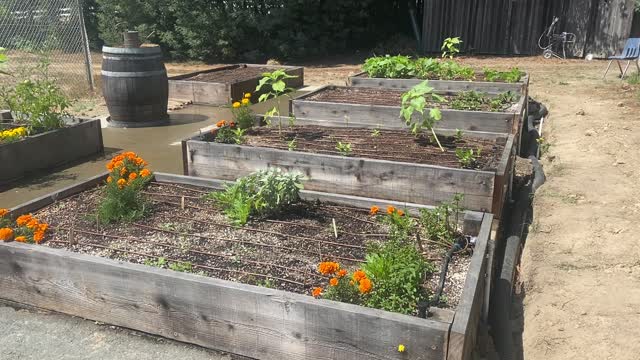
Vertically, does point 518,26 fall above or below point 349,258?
above

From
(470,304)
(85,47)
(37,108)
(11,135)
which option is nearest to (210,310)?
(470,304)

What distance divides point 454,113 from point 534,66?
9955 mm

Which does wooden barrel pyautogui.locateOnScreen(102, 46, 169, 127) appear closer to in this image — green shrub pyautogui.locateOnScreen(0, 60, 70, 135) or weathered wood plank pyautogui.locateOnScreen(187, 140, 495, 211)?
green shrub pyautogui.locateOnScreen(0, 60, 70, 135)

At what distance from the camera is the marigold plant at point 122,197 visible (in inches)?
147

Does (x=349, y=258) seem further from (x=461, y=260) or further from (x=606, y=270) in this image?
(x=606, y=270)

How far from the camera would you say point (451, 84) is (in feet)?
27.2

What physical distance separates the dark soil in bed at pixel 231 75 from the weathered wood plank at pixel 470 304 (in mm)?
7848

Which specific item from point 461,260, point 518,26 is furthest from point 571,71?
point 461,260

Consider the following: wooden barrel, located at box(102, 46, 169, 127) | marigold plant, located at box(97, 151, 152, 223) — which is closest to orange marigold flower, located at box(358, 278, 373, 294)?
marigold plant, located at box(97, 151, 152, 223)

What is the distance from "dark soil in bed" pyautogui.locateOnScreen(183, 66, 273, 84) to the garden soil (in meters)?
2.52

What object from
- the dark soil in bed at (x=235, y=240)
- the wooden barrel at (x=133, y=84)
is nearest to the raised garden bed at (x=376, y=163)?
the dark soil in bed at (x=235, y=240)

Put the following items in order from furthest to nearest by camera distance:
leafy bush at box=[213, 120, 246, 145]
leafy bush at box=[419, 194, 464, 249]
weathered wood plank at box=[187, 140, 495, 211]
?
leafy bush at box=[213, 120, 246, 145], weathered wood plank at box=[187, 140, 495, 211], leafy bush at box=[419, 194, 464, 249]

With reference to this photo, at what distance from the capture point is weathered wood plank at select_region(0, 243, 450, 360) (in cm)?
245

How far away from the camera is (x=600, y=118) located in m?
7.84
